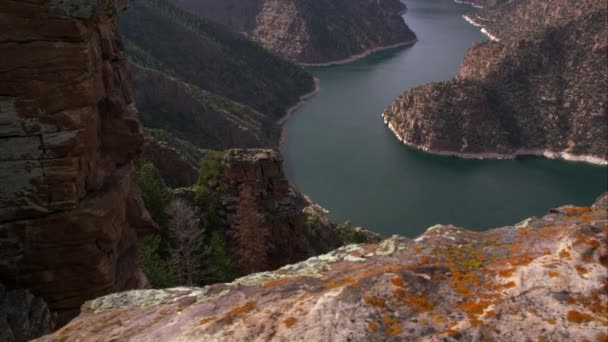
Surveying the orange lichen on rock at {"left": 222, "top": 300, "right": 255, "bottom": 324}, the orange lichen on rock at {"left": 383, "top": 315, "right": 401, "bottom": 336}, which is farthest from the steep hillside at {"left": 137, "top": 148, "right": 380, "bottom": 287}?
the orange lichen on rock at {"left": 383, "top": 315, "right": 401, "bottom": 336}

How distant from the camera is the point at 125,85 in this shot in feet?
66.3

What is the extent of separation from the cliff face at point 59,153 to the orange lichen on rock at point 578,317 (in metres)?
13.5

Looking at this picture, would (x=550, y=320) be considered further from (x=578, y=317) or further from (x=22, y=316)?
(x=22, y=316)

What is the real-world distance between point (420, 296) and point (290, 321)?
2022 mm

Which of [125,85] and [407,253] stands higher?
[125,85]

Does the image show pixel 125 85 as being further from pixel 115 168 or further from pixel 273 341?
pixel 273 341

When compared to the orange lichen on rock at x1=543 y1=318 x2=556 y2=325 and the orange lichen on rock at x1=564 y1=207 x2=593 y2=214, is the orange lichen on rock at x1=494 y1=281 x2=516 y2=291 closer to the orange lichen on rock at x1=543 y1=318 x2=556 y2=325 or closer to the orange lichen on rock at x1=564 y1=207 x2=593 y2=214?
the orange lichen on rock at x1=543 y1=318 x2=556 y2=325

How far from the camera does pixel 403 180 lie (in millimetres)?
114438

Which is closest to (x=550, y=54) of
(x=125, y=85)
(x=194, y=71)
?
(x=194, y=71)

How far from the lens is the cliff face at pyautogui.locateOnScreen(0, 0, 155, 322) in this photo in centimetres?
1421

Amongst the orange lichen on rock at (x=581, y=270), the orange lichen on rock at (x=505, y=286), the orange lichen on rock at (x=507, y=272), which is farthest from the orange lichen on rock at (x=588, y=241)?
the orange lichen on rock at (x=505, y=286)

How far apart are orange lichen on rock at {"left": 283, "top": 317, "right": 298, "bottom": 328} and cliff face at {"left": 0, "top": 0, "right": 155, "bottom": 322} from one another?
10243 mm

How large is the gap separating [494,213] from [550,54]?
7397cm

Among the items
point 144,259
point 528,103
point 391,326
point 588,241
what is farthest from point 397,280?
point 528,103
